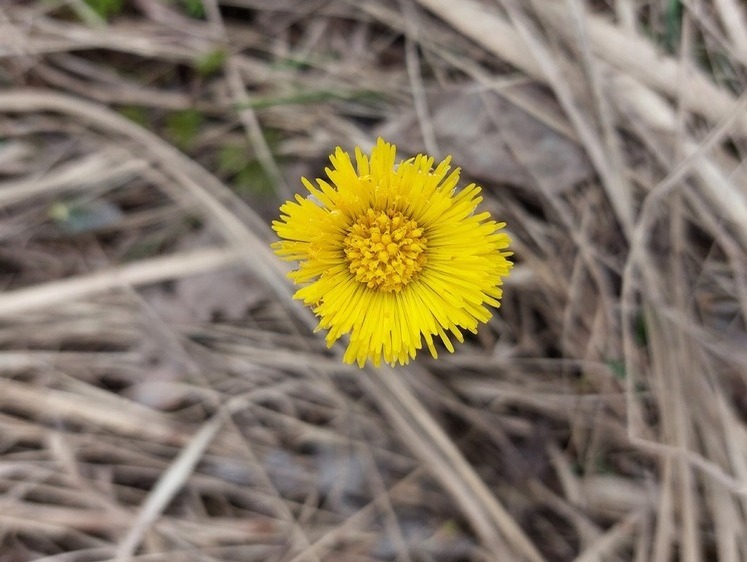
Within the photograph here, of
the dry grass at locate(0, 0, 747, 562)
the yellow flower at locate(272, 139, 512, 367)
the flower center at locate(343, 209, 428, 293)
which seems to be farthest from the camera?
the dry grass at locate(0, 0, 747, 562)

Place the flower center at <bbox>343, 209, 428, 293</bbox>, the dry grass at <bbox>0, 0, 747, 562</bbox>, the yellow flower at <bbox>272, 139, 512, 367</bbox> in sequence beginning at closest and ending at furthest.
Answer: the yellow flower at <bbox>272, 139, 512, 367</bbox> < the flower center at <bbox>343, 209, 428, 293</bbox> < the dry grass at <bbox>0, 0, 747, 562</bbox>

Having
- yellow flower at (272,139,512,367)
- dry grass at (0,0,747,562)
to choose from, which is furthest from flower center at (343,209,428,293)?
dry grass at (0,0,747,562)

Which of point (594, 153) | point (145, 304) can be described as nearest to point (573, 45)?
point (594, 153)

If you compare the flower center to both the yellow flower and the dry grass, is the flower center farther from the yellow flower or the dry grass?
the dry grass

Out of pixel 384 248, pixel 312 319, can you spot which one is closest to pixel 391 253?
pixel 384 248

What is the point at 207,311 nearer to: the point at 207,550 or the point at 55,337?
the point at 55,337

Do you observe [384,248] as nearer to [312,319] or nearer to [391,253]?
[391,253]

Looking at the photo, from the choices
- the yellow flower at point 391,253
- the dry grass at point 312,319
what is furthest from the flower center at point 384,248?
the dry grass at point 312,319
